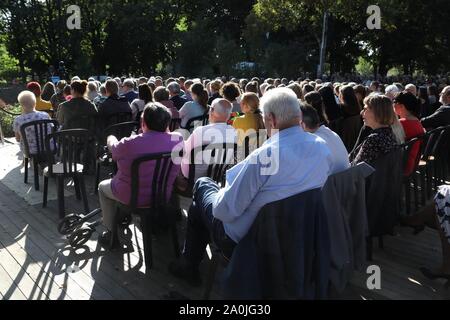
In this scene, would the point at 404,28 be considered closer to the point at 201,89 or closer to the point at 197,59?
the point at 197,59

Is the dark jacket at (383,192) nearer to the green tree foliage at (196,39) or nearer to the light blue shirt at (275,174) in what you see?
the light blue shirt at (275,174)

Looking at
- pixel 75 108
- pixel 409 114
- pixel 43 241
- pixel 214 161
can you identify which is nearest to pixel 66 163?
pixel 43 241

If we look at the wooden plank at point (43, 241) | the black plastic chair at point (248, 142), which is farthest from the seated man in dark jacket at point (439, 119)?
the wooden plank at point (43, 241)

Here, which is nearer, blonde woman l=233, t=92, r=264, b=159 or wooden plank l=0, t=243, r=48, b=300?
wooden plank l=0, t=243, r=48, b=300

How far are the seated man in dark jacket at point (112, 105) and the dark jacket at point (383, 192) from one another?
13.6ft

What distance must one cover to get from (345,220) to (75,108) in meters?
4.52

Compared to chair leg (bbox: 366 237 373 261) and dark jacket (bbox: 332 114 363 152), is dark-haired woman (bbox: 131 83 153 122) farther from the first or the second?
chair leg (bbox: 366 237 373 261)

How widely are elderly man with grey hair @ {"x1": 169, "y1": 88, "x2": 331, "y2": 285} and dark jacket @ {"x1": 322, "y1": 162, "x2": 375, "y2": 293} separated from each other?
0.52 ft

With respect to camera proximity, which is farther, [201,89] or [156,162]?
[201,89]

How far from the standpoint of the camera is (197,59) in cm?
2839

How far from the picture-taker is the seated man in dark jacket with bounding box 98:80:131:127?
6.63 m

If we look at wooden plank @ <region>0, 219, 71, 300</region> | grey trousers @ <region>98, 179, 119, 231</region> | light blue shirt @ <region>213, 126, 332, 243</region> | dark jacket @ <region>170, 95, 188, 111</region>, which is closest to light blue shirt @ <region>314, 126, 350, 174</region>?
light blue shirt @ <region>213, 126, 332, 243</region>
